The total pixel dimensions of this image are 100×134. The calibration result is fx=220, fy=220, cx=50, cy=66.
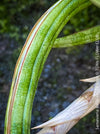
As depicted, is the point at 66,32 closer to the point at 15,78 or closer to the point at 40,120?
the point at 40,120

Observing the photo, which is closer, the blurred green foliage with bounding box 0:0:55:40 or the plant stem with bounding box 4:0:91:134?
the plant stem with bounding box 4:0:91:134

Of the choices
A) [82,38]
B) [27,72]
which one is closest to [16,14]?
[82,38]

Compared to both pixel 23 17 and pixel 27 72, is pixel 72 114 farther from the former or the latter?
pixel 23 17

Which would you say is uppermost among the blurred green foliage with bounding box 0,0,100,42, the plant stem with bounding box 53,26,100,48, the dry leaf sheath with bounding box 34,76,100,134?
the blurred green foliage with bounding box 0,0,100,42

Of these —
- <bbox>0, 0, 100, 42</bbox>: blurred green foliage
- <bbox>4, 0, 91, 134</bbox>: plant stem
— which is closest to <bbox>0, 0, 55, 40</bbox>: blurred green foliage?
<bbox>0, 0, 100, 42</bbox>: blurred green foliage

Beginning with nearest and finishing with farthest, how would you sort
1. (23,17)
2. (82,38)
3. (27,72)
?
(27,72) < (82,38) < (23,17)

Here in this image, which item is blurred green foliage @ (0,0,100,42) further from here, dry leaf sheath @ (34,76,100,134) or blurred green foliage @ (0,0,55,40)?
dry leaf sheath @ (34,76,100,134)

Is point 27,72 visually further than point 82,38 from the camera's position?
No

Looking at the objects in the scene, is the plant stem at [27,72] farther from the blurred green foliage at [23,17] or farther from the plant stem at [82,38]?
the blurred green foliage at [23,17]

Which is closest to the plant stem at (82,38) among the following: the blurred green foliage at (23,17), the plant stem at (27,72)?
the plant stem at (27,72)

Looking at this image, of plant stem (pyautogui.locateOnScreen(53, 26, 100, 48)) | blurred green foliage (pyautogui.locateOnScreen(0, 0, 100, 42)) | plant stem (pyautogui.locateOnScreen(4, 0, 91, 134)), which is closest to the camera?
plant stem (pyautogui.locateOnScreen(4, 0, 91, 134))

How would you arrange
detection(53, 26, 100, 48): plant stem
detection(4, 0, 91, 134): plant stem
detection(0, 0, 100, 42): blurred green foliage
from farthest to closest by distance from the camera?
detection(0, 0, 100, 42): blurred green foliage, detection(53, 26, 100, 48): plant stem, detection(4, 0, 91, 134): plant stem
